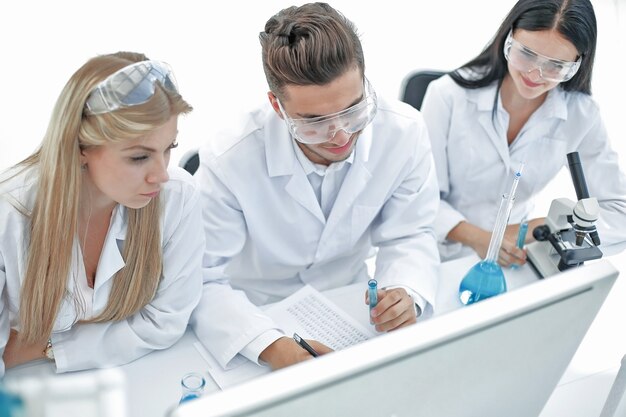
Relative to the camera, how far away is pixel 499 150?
219cm

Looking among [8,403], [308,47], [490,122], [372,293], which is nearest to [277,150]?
[308,47]

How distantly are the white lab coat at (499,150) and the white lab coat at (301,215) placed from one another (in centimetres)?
31

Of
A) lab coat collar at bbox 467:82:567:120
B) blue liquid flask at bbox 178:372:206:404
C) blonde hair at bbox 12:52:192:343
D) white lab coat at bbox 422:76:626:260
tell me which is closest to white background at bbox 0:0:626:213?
white lab coat at bbox 422:76:626:260

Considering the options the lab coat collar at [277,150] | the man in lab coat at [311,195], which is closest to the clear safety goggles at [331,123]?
the man in lab coat at [311,195]

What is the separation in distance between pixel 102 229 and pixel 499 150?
1.36 meters

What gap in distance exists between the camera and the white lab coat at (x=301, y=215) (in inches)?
68.1

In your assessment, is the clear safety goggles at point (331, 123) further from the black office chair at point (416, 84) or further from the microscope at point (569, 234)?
the black office chair at point (416, 84)

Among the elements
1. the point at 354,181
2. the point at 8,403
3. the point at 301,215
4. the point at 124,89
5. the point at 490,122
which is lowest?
the point at 301,215

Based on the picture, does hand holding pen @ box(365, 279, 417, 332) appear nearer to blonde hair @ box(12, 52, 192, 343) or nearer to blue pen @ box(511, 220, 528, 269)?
blue pen @ box(511, 220, 528, 269)

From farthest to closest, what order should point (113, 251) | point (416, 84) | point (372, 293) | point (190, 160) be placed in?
point (416, 84), point (190, 160), point (372, 293), point (113, 251)

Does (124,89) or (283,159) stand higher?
(124,89)

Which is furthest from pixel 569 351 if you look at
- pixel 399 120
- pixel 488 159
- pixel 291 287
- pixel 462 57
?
pixel 462 57

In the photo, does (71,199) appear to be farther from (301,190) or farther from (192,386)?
(301,190)

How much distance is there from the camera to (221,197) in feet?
5.71
